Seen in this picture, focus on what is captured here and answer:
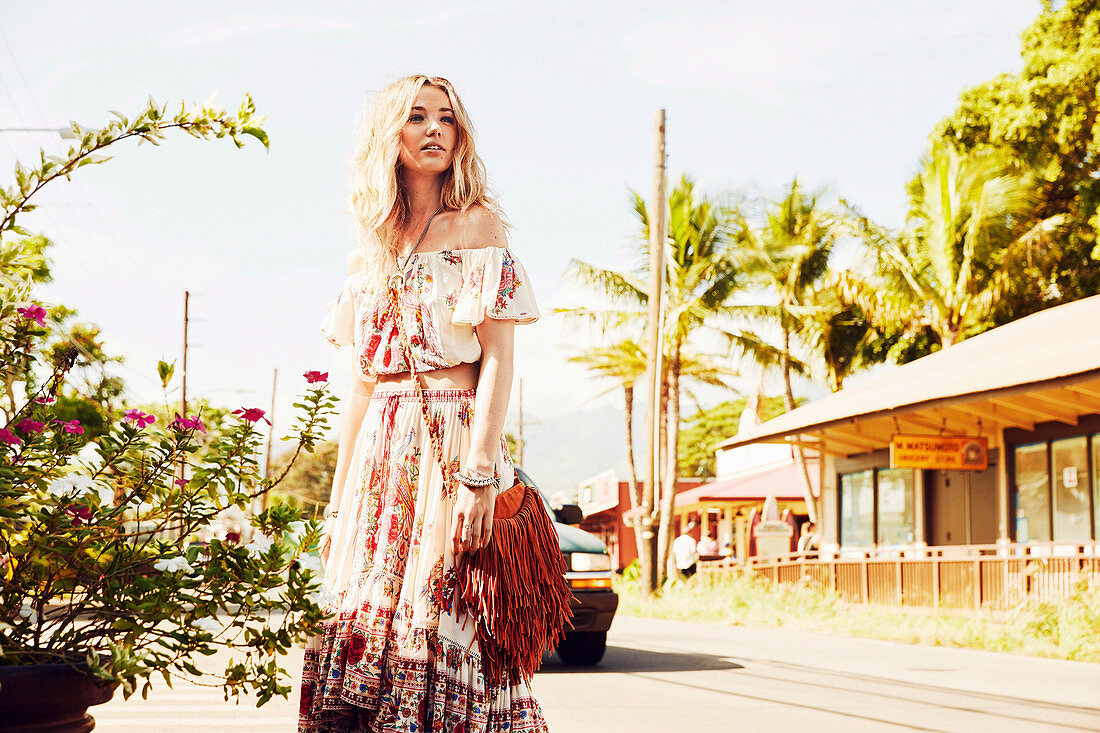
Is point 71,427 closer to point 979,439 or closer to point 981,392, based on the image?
point 981,392

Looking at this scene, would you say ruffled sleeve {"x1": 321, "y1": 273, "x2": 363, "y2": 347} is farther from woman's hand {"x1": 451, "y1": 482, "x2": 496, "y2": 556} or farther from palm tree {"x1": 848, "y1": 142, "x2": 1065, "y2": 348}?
palm tree {"x1": 848, "y1": 142, "x2": 1065, "y2": 348}

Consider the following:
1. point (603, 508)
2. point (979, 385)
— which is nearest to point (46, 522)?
point (979, 385)

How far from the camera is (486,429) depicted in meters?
3.33

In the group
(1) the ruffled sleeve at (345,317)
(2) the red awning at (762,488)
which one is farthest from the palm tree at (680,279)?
(1) the ruffled sleeve at (345,317)

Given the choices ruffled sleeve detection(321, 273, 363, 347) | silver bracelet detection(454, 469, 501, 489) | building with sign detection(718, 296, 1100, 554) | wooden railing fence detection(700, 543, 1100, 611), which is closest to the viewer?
silver bracelet detection(454, 469, 501, 489)

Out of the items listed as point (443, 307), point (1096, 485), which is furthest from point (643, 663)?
point (1096, 485)

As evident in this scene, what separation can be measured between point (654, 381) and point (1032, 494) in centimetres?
703

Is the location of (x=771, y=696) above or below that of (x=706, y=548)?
below

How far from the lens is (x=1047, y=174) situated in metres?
28.2

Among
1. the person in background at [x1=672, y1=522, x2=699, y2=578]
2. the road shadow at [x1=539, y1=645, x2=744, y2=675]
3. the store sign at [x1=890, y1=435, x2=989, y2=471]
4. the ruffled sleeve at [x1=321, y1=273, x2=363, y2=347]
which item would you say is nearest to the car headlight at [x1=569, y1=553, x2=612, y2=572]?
the road shadow at [x1=539, y1=645, x2=744, y2=675]

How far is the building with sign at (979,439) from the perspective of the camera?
1625 cm

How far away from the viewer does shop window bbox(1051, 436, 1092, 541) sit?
17.8 m

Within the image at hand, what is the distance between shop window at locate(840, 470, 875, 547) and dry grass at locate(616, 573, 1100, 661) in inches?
179

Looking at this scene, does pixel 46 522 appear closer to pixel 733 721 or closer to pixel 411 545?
pixel 411 545
